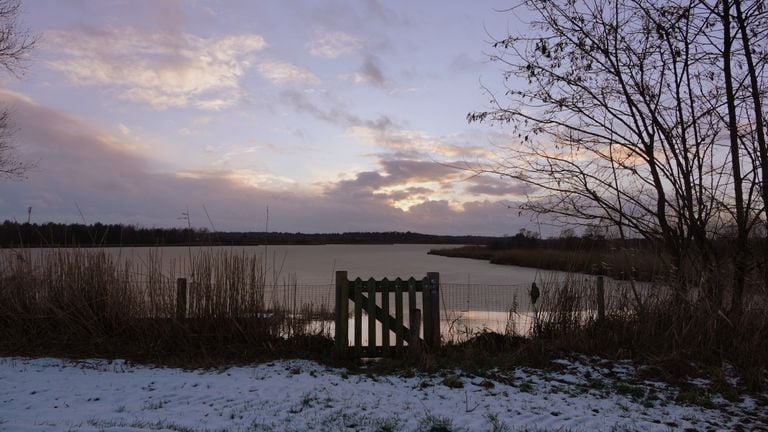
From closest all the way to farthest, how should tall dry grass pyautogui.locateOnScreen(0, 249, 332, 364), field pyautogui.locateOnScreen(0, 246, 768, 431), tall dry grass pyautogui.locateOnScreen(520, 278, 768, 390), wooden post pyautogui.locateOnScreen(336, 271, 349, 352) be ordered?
field pyautogui.locateOnScreen(0, 246, 768, 431) < tall dry grass pyautogui.locateOnScreen(520, 278, 768, 390) < wooden post pyautogui.locateOnScreen(336, 271, 349, 352) < tall dry grass pyautogui.locateOnScreen(0, 249, 332, 364)

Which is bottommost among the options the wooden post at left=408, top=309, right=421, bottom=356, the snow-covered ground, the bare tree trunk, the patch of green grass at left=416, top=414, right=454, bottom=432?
the snow-covered ground

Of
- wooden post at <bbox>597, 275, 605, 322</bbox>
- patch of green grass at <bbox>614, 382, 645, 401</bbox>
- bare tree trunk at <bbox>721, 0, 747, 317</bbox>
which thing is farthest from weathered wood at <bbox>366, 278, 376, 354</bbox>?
bare tree trunk at <bbox>721, 0, 747, 317</bbox>

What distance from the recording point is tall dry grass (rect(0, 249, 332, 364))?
317 inches

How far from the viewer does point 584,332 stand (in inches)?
317

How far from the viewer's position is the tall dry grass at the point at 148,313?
8.05 metres

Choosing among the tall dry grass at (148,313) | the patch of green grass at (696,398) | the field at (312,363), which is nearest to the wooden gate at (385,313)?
the field at (312,363)

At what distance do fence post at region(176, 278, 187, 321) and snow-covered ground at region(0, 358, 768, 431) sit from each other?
1.12m

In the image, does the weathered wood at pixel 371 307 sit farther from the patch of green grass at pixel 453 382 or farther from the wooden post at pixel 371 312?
the patch of green grass at pixel 453 382

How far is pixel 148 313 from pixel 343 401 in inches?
171

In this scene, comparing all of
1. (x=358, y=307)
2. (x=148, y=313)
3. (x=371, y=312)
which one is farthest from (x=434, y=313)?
(x=148, y=313)

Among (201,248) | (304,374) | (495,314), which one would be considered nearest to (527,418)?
(304,374)

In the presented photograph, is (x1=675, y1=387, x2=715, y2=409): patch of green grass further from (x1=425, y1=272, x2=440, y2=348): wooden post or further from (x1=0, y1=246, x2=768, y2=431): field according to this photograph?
(x1=425, y1=272, x2=440, y2=348): wooden post

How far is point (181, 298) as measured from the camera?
27.4 ft

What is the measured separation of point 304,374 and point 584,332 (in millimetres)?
4147
